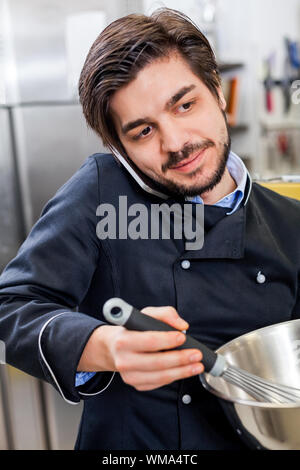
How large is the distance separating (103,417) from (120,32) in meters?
0.65

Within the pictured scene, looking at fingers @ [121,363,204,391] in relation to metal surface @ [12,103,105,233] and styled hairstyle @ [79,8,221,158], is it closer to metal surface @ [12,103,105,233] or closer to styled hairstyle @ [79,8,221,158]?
styled hairstyle @ [79,8,221,158]

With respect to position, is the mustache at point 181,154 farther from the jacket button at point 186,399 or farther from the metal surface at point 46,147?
the metal surface at point 46,147

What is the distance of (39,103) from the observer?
2.59 m

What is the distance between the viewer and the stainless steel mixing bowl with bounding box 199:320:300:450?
0.60 metres

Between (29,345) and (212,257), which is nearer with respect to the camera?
(29,345)

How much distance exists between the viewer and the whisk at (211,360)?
0.55 m

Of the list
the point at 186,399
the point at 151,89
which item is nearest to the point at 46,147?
the point at 151,89

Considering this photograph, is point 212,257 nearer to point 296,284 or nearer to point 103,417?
point 296,284

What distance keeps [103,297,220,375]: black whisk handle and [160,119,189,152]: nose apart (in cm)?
35

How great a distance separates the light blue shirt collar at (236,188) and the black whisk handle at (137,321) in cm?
41

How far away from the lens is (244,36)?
3.73 m

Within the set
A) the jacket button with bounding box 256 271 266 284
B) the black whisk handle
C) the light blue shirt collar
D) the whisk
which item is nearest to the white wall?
the light blue shirt collar

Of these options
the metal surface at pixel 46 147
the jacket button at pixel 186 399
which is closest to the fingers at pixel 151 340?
the jacket button at pixel 186 399

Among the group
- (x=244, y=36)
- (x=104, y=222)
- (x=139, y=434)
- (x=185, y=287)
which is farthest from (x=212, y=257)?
(x=244, y=36)
